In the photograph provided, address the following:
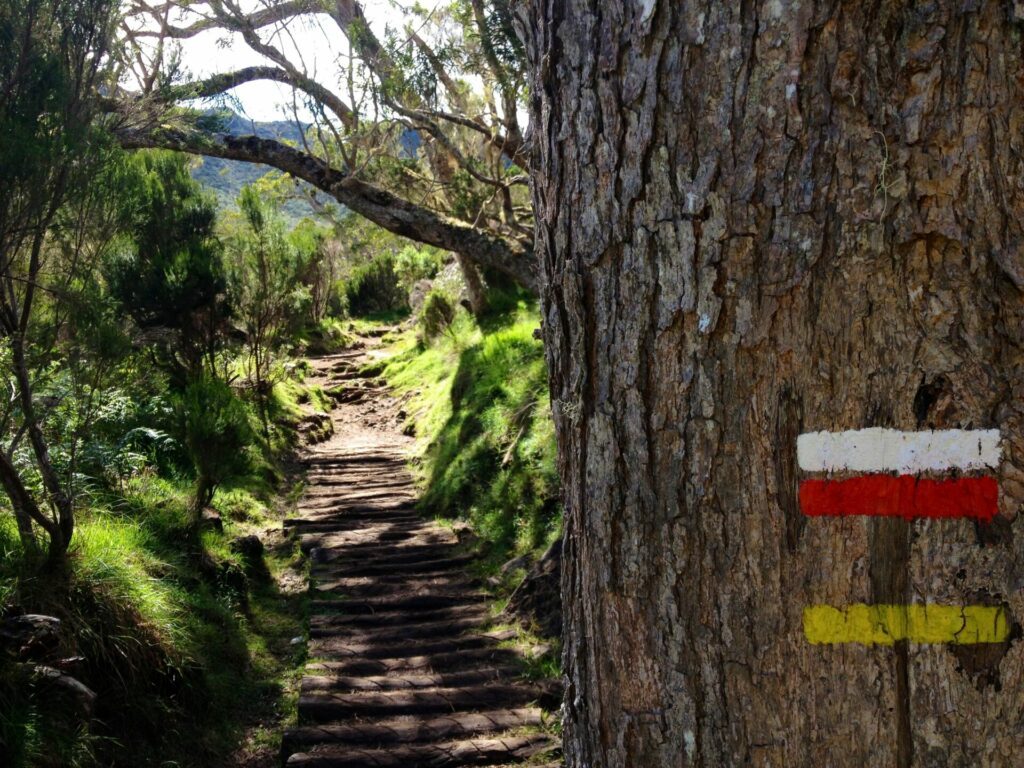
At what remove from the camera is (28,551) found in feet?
15.7

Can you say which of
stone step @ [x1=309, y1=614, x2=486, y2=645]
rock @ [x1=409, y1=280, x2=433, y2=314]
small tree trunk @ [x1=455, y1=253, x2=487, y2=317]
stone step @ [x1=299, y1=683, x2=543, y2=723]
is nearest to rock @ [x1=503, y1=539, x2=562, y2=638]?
stone step @ [x1=309, y1=614, x2=486, y2=645]

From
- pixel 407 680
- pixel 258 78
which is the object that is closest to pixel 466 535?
pixel 407 680

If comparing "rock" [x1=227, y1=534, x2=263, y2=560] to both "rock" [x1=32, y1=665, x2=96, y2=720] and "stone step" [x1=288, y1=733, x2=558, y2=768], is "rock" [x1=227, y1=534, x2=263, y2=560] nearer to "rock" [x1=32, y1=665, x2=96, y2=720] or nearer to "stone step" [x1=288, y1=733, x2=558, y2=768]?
"stone step" [x1=288, y1=733, x2=558, y2=768]

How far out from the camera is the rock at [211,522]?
7036mm

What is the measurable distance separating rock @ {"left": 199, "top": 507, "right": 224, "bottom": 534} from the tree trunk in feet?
20.5

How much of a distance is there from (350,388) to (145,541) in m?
9.31

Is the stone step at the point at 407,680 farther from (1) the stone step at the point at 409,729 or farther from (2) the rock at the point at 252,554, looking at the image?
(2) the rock at the point at 252,554

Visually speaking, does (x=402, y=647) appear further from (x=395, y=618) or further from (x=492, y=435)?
(x=492, y=435)

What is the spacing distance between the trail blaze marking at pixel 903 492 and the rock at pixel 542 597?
4.84 metres

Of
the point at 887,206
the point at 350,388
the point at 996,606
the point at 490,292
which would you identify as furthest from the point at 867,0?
the point at 350,388

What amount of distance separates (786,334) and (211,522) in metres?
6.63

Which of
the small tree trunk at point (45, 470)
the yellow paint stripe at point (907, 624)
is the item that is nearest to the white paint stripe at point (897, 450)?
the yellow paint stripe at point (907, 624)

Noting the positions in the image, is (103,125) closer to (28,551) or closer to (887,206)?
(28,551)

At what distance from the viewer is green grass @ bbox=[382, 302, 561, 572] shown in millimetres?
7379
